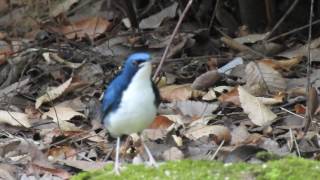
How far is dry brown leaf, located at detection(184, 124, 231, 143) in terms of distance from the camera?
5188 mm

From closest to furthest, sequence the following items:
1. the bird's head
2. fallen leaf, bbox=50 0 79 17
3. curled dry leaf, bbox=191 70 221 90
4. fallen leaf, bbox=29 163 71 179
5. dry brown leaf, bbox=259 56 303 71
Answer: the bird's head < fallen leaf, bbox=29 163 71 179 < curled dry leaf, bbox=191 70 221 90 < dry brown leaf, bbox=259 56 303 71 < fallen leaf, bbox=50 0 79 17

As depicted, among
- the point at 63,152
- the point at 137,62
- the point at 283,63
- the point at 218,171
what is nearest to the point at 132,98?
the point at 137,62

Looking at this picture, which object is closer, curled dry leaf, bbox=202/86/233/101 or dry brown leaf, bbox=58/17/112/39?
curled dry leaf, bbox=202/86/233/101

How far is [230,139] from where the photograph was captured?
204 inches

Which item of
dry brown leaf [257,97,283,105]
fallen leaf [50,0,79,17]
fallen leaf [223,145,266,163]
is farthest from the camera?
fallen leaf [50,0,79,17]

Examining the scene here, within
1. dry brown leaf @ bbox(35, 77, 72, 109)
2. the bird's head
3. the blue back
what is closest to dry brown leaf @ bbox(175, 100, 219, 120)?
dry brown leaf @ bbox(35, 77, 72, 109)

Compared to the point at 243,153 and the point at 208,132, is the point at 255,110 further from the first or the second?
the point at 243,153

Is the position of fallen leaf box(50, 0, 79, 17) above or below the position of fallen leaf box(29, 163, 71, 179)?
below

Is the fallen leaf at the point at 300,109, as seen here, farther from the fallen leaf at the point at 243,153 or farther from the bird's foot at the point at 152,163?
the bird's foot at the point at 152,163

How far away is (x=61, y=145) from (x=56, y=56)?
6.12ft

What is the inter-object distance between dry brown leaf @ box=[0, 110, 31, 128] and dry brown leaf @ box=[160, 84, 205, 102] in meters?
1.05

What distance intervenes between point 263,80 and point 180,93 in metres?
0.64

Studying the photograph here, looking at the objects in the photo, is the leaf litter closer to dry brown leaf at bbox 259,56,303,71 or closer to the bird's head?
dry brown leaf at bbox 259,56,303,71

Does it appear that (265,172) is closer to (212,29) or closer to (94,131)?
(94,131)
